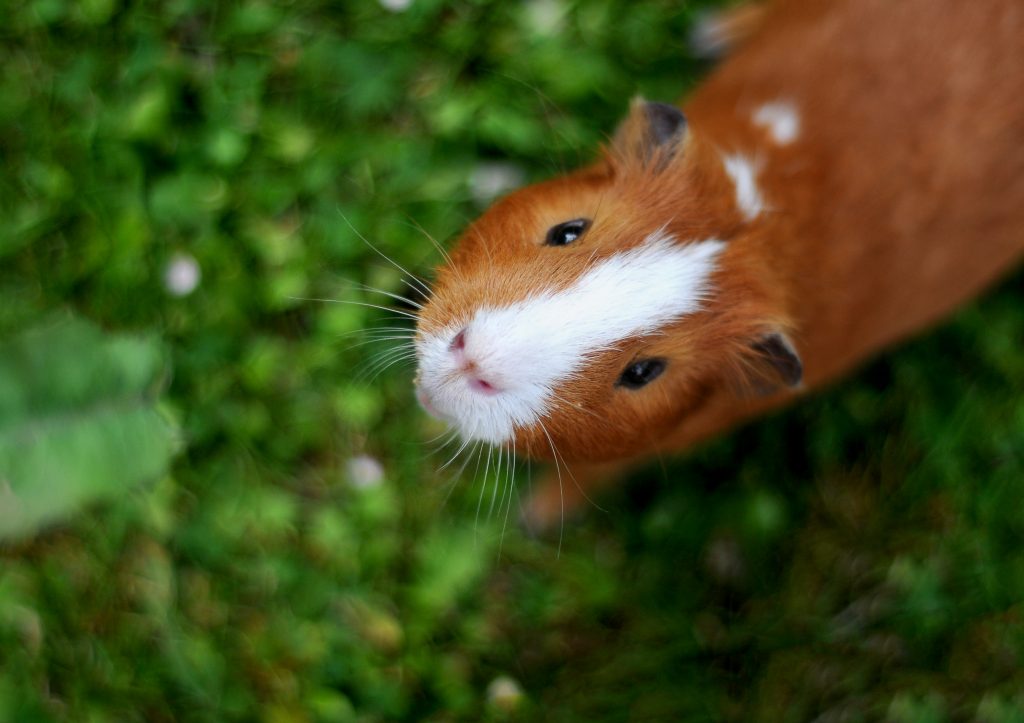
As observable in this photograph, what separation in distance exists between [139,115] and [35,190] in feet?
1.57

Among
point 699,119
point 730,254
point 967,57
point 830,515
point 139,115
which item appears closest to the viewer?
point 730,254

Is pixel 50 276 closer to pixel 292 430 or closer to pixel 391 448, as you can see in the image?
pixel 292 430

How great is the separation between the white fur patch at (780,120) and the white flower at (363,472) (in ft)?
5.89

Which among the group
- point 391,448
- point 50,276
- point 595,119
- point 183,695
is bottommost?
point 183,695

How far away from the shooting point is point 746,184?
230cm

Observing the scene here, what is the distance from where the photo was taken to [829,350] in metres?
2.65

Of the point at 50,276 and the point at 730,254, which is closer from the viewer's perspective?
the point at 730,254

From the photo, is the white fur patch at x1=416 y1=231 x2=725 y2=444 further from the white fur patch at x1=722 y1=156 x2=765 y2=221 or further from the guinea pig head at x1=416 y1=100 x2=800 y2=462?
the white fur patch at x1=722 y1=156 x2=765 y2=221

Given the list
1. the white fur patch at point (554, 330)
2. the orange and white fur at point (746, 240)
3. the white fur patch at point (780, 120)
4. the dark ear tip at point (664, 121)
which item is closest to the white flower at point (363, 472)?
the orange and white fur at point (746, 240)

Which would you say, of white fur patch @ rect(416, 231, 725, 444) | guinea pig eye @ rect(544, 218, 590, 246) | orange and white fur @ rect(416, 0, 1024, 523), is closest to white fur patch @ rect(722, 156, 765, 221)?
orange and white fur @ rect(416, 0, 1024, 523)

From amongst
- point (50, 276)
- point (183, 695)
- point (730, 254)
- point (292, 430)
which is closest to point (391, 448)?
point (292, 430)

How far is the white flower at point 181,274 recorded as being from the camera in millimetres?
2975

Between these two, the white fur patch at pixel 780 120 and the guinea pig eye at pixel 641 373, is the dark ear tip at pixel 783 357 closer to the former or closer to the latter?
the guinea pig eye at pixel 641 373

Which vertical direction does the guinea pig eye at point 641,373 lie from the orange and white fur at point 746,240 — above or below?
below
